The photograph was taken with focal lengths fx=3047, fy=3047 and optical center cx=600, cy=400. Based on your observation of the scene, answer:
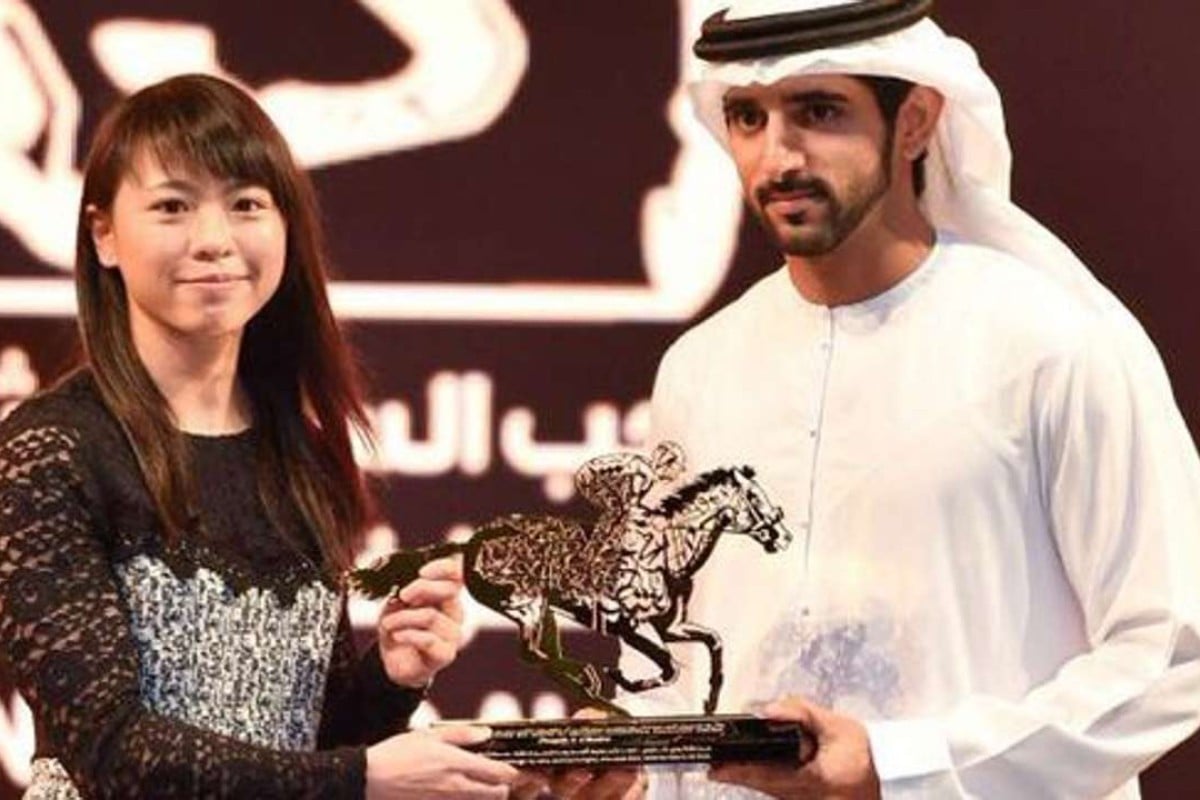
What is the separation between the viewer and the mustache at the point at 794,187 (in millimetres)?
2984

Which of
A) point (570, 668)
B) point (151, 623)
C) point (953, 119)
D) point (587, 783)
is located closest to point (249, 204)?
point (151, 623)

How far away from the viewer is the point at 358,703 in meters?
2.92

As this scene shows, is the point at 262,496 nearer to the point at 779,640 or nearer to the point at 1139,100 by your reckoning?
the point at 779,640

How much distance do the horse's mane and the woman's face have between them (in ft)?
1.42

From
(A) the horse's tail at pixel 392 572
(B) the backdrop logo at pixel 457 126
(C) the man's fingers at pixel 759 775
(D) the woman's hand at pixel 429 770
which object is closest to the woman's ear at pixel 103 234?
(A) the horse's tail at pixel 392 572

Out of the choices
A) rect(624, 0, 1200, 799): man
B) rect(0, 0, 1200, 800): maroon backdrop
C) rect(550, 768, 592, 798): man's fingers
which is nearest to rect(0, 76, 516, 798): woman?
rect(550, 768, 592, 798): man's fingers

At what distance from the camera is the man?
9.59ft

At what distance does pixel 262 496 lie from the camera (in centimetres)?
282

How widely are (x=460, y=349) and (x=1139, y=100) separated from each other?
97 cm

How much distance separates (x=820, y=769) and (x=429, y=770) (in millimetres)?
385

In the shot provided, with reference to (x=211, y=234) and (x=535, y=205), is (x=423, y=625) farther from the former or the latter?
(x=535, y=205)

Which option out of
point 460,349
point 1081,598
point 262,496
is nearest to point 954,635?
point 1081,598

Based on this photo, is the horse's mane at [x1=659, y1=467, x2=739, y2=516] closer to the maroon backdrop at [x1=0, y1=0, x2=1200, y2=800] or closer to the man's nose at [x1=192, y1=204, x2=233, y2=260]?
the man's nose at [x1=192, y1=204, x2=233, y2=260]

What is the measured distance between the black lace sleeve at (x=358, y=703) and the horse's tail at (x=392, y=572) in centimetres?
12
